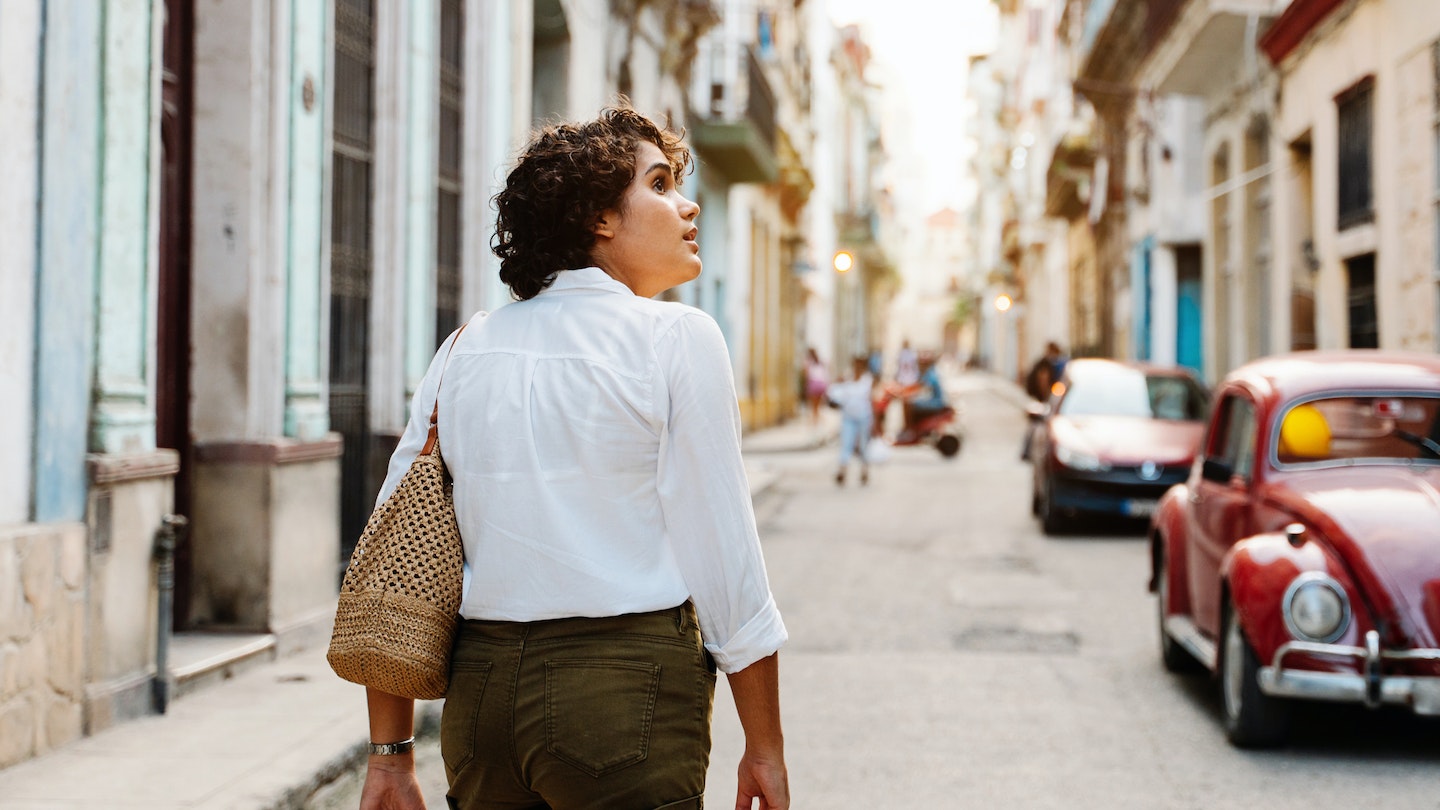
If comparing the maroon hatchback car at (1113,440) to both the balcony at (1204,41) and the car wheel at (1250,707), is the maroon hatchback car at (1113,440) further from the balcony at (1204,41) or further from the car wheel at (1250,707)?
the car wheel at (1250,707)

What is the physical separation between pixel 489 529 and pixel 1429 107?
13.2 meters

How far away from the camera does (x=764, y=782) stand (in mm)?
2365

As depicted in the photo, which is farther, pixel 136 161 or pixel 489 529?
pixel 136 161

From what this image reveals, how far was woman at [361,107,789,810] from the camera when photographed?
227 centimetres

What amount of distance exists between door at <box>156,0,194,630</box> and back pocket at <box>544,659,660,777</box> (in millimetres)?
5948

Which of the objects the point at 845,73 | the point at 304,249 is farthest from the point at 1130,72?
the point at 845,73

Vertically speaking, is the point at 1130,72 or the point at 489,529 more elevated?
the point at 1130,72

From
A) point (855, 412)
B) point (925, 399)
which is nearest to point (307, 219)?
point (855, 412)

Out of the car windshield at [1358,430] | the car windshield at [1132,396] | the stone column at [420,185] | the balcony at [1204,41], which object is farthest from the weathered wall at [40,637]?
the balcony at [1204,41]

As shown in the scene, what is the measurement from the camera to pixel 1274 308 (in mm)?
19625

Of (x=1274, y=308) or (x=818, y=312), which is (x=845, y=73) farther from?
(x=1274, y=308)

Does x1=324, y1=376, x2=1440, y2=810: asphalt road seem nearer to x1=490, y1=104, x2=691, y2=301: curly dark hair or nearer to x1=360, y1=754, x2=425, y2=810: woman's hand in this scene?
x1=360, y1=754, x2=425, y2=810: woman's hand

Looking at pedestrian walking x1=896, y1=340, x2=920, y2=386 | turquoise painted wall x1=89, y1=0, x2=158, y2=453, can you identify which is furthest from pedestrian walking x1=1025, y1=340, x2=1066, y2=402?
turquoise painted wall x1=89, y1=0, x2=158, y2=453

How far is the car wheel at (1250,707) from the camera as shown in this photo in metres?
6.11
